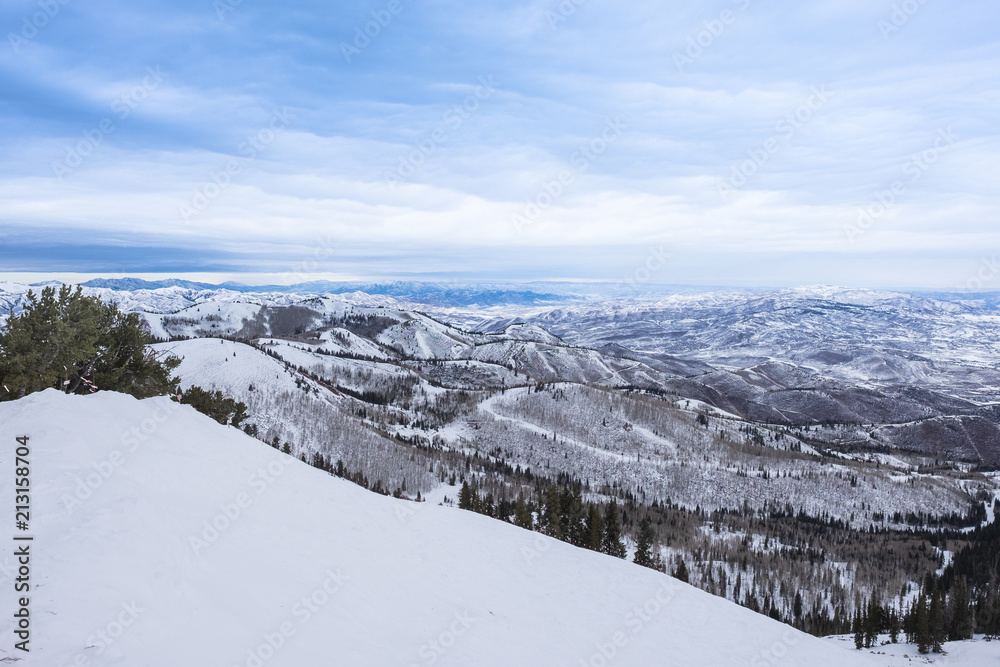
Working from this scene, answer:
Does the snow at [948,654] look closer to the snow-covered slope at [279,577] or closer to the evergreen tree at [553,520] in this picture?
the evergreen tree at [553,520]

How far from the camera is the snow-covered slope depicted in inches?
467

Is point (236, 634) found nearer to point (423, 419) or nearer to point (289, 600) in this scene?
point (289, 600)

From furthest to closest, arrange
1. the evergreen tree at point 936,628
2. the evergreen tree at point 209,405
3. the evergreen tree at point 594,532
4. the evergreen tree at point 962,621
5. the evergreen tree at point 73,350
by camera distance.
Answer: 1. the evergreen tree at point 962,621
2. the evergreen tree at point 936,628
3. the evergreen tree at point 594,532
4. the evergreen tree at point 209,405
5. the evergreen tree at point 73,350

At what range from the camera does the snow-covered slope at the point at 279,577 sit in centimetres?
1185

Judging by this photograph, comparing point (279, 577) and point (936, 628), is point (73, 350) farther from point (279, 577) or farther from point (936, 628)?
point (936, 628)

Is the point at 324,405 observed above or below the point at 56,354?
below

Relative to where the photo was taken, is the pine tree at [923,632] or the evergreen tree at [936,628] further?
the pine tree at [923,632]

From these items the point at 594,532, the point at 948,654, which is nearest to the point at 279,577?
the point at 594,532

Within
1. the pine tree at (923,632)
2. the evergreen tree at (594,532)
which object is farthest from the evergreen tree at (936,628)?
the evergreen tree at (594,532)

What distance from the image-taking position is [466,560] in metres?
27.9

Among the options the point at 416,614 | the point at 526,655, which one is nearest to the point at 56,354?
the point at 416,614

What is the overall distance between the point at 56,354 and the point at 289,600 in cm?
2105

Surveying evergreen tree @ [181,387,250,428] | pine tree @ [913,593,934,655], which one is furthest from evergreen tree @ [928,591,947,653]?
evergreen tree @ [181,387,250,428]

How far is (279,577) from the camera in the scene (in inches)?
668
